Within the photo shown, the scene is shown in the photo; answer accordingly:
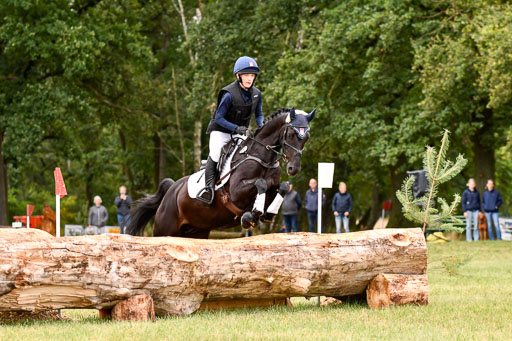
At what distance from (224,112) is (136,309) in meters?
3.07

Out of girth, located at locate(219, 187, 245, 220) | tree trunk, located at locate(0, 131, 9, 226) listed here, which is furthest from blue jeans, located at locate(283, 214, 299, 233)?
girth, located at locate(219, 187, 245, 220)

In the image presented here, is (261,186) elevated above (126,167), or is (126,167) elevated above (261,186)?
(126,167)

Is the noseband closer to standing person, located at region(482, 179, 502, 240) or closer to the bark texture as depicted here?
the bark texture

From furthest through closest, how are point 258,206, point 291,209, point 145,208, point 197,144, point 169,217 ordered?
point 197,144
point 291,209
point 145,208
point 169,217
point 258,206

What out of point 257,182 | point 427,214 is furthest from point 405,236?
point 257,182

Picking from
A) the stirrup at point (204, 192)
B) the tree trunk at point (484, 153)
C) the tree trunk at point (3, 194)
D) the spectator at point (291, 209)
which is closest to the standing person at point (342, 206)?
the spectator at point (291, 209)

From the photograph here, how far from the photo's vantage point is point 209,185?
942 centimetres

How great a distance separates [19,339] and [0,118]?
66.9 feet

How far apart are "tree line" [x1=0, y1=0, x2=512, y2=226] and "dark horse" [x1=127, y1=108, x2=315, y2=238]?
12565 millimetres

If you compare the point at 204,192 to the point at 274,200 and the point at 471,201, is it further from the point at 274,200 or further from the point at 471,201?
the point at 471,201

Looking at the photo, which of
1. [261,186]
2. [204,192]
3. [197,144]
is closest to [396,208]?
[197,144]

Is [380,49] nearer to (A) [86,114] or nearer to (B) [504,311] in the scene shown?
(A) [86,114]

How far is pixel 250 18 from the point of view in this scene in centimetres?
2678

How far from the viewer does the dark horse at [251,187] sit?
8664 mm
